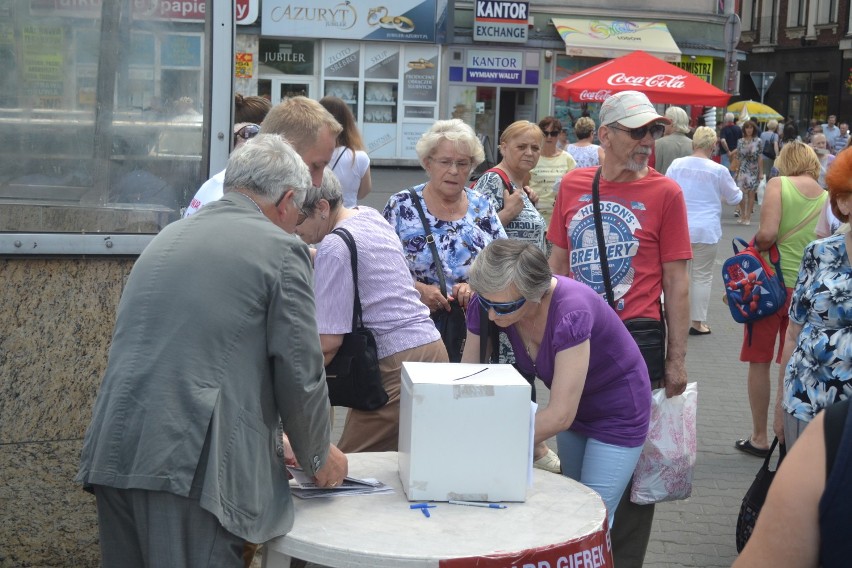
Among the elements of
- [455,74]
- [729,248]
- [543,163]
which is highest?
[455,74]

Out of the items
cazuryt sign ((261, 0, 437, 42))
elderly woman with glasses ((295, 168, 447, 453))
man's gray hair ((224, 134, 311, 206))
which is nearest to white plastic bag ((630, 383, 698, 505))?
elderly woman with glasses ((295, 168, 447, 453))

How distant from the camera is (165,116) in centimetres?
439

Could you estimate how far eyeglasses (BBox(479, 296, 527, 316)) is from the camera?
3.46 m

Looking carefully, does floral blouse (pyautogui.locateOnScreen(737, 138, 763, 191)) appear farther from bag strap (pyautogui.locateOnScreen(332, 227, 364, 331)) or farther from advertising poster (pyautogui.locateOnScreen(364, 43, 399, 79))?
bag strap (pyautogui.locateOnScreen(332, 227, 364, 331))

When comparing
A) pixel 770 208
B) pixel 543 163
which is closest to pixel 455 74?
pixel 543 163

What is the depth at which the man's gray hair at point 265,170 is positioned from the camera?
115 inches

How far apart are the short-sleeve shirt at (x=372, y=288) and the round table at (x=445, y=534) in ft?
2.64

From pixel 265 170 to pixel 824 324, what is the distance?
2.02 metres

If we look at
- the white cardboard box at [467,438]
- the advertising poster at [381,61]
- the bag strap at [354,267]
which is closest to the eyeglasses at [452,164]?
the bag strap at [354,267]

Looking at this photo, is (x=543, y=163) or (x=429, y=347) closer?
(x=429, y=347)

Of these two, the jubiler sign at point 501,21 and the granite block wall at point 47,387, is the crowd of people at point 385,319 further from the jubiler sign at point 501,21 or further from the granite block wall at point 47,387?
the jubiler sign at point 501,21

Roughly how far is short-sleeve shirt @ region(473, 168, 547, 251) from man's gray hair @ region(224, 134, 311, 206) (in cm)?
356

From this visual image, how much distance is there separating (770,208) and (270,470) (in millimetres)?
4361

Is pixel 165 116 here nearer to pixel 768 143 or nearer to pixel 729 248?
pixel 729 248
